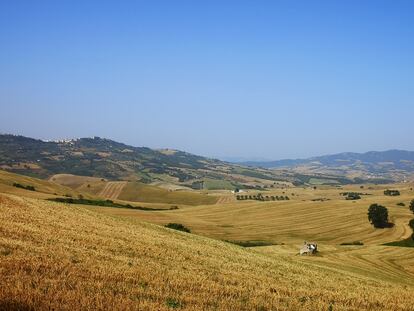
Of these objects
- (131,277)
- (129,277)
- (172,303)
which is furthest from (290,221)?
(172,303)

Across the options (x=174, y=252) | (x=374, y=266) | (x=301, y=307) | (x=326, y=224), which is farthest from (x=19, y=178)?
(x=301, y=307)

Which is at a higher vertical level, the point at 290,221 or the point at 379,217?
the point at 379,217

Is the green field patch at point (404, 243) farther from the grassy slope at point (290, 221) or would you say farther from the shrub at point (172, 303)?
the shrub at point (172, 303)

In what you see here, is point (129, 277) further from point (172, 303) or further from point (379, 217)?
point (379, 217)

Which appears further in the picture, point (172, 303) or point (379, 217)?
point (379, 217)

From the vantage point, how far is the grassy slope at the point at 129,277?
13474mm

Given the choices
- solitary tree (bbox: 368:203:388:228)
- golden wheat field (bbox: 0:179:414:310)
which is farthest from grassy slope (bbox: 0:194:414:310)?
solitary tree (bbox: 368:203:388:228)

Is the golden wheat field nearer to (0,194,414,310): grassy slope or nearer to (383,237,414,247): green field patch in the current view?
(0,194,414,310): grassy slope

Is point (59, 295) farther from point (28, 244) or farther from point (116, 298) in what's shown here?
point (28, 244)

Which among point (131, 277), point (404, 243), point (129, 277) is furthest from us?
point (404, 243)

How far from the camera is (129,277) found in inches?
728

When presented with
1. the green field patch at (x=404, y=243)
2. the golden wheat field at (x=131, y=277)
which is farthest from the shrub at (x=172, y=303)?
the green field patch at (x=404, y=243)

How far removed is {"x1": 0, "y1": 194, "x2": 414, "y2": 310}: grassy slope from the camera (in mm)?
13474

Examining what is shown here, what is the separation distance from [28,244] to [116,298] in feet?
34.3
